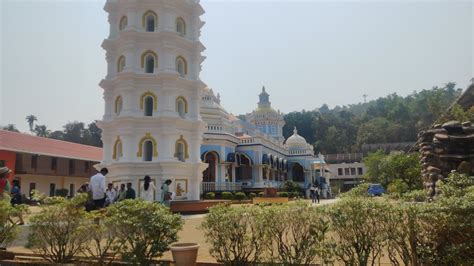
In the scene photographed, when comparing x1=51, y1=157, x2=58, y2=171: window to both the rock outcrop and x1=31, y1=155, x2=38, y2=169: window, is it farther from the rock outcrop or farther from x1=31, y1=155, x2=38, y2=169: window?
the rock outcrop

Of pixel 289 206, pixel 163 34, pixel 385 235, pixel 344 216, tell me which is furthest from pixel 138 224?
pixel 163 34

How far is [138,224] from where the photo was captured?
5918 millimetres

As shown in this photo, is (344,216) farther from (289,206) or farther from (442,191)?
(442,191)

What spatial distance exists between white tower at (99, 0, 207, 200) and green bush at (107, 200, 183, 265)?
1243 centimetres

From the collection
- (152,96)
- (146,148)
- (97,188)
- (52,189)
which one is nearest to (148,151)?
(146,148)

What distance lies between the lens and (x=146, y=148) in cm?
1938

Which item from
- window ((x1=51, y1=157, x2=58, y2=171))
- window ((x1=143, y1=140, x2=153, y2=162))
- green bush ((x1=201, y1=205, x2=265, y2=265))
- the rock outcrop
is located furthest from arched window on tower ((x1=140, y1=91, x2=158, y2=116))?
window ((x1=51, y1=157, x2=58, y2=171))

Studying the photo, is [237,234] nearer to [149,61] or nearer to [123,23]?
[149,61]

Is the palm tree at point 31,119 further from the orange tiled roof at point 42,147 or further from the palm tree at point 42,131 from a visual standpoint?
the orange tiled roof at point 42,147

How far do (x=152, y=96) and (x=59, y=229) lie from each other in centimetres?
1339

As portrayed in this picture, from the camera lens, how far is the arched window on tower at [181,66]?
20578 millimetres

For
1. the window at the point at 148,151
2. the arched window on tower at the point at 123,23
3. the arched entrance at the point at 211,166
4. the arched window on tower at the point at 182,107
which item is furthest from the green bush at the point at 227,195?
the arched window on tower at the point at 123,23

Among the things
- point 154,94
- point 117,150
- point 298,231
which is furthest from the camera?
point 117,150

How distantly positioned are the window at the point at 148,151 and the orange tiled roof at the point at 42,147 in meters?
15.2
